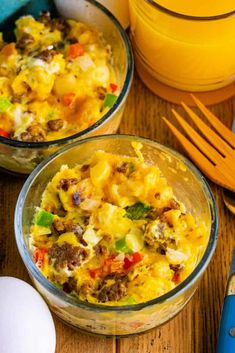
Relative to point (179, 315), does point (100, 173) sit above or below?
above

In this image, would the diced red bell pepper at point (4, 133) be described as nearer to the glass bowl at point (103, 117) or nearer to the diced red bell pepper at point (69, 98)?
the glass bowl at point (103, 117)

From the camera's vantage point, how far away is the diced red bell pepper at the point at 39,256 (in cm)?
154

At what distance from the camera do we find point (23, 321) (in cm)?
144

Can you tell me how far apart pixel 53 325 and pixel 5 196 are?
0.39 meters

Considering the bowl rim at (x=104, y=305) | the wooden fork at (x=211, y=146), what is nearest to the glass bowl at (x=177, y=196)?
the bowl rim at (x=104, y=305)

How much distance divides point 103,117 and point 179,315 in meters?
0.47

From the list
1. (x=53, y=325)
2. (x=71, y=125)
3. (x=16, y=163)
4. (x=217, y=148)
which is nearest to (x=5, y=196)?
(x=16, y=163)

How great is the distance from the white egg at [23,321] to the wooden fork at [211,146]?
1.70 feet

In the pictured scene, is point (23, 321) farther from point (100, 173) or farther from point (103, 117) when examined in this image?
point (103, 117)

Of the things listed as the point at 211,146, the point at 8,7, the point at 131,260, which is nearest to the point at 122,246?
the point at 131,260

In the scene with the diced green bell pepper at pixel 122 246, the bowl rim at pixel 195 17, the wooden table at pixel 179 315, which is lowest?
the wooden table at pixel 179 315

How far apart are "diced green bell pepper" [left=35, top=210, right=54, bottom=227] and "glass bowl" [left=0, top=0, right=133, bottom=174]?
0.16 meters

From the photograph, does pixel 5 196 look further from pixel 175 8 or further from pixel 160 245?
pixel 175 8

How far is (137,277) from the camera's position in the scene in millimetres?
1507
